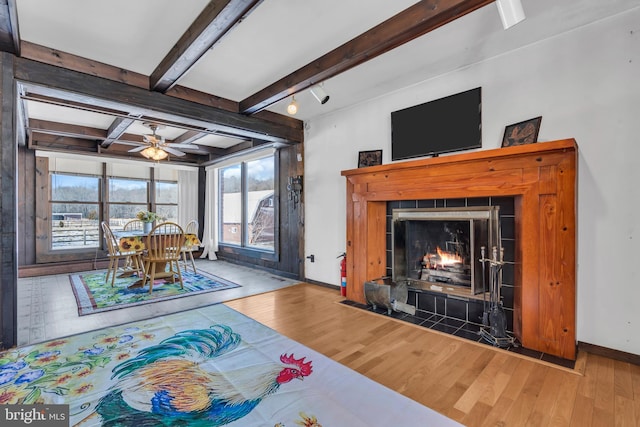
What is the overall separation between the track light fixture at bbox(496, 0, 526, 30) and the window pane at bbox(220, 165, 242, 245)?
210 inches

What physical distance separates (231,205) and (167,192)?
1559 mm

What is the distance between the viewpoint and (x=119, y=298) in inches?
141

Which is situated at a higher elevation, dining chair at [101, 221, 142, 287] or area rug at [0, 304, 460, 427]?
dining chair at [101, 221, 142, 287]

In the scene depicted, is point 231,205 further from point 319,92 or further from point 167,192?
point 319,92

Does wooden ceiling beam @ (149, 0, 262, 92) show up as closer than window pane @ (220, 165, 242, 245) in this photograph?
Yes

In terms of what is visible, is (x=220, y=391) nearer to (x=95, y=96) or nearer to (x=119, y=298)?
(x=119, y=298)

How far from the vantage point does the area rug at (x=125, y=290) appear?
3.36 meters

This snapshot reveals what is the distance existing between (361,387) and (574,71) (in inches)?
Result: 116

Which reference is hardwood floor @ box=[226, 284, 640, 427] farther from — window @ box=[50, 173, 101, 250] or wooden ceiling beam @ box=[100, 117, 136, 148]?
window @ box=[50, 173, 101, 250]

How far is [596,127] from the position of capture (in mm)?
2199

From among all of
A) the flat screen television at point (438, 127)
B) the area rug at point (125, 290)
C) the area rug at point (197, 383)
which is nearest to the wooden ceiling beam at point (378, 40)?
the flat screen television at point (438, 127)

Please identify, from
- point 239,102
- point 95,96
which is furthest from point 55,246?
point 239,102

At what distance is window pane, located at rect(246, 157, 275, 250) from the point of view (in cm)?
546

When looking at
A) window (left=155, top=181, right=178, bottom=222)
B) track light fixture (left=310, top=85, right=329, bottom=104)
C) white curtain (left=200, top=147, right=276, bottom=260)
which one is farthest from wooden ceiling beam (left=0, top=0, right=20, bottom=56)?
window (left=155, top=181, right=178, bottom=222)
